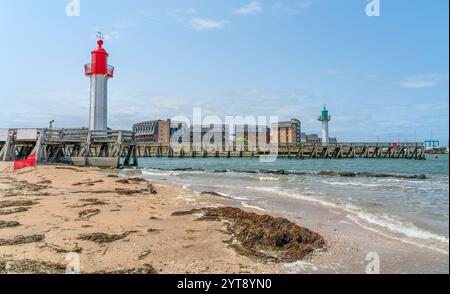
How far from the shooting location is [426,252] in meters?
4.91

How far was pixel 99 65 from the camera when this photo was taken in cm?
3058

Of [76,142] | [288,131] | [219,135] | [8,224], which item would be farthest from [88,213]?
[288,131]

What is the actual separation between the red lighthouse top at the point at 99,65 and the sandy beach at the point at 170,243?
24403 mm

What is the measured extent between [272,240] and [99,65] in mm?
29966

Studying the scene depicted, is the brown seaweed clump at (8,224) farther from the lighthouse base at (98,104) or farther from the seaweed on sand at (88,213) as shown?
the lighthouse base at (98,104)

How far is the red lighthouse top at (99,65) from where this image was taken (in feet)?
100

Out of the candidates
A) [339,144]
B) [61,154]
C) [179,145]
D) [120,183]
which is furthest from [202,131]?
[120,183]

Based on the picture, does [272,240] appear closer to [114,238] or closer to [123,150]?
[114,238]

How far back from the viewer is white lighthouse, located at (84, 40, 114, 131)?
3027 centimetres

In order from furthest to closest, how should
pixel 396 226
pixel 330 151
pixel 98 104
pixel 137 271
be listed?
pixel 330 151 < pixel 98 104 < pixel 396 226 < pixel 137 271

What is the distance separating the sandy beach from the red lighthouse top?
24.4m

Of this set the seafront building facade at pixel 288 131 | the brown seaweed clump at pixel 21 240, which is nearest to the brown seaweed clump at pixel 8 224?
the brown seaweed clump at pixel 21 240

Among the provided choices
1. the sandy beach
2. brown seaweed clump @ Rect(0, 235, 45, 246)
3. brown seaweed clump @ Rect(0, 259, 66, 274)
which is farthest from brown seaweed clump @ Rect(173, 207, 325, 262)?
brown seaweed clump @ Rect(0, 235, 45, 246)
